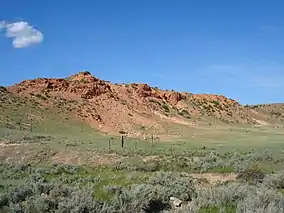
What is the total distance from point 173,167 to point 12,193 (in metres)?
17.1

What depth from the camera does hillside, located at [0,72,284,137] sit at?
248 ft

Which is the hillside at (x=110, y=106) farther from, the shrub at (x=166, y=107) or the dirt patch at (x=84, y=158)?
the dirt patch at (x=84, y=158)

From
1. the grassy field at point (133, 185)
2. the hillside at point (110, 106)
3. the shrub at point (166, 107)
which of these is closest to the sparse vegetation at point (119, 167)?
the grassy field at point (133, 185)

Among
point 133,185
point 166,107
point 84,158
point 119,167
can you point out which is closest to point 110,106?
point 166,107

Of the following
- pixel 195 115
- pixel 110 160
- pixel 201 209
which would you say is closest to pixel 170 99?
pixel 195 115

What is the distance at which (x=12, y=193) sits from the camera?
11594 mm

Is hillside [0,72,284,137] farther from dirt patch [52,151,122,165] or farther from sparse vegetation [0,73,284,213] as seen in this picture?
dirt patch [52,151,122,165]

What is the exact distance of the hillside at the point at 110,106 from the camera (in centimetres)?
7550

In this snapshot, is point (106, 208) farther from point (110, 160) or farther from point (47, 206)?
point (110, 160)

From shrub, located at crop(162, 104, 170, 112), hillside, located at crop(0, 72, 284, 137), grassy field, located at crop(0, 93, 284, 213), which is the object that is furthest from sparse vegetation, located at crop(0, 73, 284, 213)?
shrub, located at crop(162, 104, 170, 112)

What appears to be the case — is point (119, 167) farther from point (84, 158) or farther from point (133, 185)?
point (133, 185)

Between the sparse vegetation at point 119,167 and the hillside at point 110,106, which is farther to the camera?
the hillside at point 110,106

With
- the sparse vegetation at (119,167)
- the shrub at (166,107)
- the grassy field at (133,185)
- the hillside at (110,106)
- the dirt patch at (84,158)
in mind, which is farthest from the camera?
the shrub at (166,107)

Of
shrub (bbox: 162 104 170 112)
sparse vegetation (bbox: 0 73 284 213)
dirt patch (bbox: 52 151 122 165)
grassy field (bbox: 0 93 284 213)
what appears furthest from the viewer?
shrub (bbox: 162 104 170 112)
